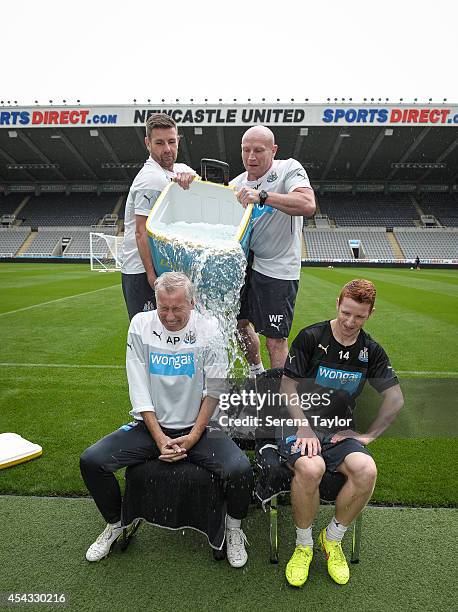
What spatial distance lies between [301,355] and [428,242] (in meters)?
32.9

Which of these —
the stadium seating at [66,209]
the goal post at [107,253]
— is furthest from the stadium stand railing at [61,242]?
the goal post at [107,253]

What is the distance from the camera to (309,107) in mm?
26156

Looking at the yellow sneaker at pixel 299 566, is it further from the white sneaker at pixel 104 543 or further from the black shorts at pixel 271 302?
the black shorts at pixel 271 302

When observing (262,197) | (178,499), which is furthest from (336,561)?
(262,197)

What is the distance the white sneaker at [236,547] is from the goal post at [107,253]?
59.8 feet

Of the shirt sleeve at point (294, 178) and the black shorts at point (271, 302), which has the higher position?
the shirt sleeve at point (294, 178)

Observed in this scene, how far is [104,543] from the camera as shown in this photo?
219cm

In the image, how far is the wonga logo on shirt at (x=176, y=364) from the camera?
2289 millimetres

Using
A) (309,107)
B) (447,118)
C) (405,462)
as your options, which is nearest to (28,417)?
(405,462)

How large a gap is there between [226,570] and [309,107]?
27.7 m

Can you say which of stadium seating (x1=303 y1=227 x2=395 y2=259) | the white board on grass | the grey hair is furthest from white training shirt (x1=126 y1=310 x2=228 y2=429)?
stadium seating (x1=303 y1=227 x2=395 y2=259)

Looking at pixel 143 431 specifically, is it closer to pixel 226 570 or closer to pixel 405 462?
pixel 226 570

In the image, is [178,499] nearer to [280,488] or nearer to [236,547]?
[236,547]

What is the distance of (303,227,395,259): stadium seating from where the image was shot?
31562 millimetres
